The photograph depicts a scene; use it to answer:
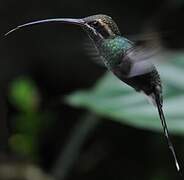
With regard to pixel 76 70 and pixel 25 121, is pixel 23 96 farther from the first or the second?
pixel 76 70

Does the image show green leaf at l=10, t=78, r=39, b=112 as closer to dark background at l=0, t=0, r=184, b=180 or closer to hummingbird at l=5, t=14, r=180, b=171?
dark background at l=0, t=0, r=184, b=180

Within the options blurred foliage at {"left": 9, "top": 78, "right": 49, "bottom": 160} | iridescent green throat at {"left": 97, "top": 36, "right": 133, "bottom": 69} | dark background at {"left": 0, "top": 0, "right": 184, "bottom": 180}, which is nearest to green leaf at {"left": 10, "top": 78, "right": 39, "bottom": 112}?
blurred foliage at {"left": 9, "top": 78, "right": 49, "bottom": 160}

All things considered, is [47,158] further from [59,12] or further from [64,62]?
[59,12]

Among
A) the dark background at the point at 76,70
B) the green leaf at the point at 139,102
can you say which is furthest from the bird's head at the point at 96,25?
the dark background at the point at 76,70

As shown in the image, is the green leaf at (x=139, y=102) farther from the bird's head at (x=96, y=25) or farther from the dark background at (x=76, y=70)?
the dark background at (x=76, y=70)

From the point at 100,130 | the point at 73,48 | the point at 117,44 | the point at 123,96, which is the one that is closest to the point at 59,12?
the point at 73,48

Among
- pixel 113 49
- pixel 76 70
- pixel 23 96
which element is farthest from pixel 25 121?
pixel 113 49
